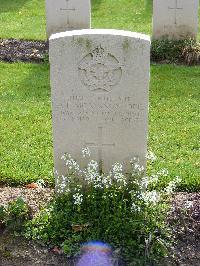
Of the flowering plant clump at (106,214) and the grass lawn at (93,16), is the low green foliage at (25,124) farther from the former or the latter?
the grass lawn at (93,16)

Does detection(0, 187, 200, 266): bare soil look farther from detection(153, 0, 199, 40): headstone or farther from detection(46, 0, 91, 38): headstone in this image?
detection(46, 0, 91, 38): headstone

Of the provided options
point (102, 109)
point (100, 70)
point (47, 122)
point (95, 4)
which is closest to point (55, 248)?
point (102, 109)

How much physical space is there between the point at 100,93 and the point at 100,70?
21 cm

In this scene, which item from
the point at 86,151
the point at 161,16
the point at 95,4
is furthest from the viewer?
the point at 95,4

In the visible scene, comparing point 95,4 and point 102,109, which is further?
point 95,4

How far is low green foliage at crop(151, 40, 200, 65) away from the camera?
33.2ft

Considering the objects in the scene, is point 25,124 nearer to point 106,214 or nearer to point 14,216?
point 14,216

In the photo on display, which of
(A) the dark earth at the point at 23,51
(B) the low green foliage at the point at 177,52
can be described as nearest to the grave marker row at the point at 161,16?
(B) the low green foliage at the point at 177,52

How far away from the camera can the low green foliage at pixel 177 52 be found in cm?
1011

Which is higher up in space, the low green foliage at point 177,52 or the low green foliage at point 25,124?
the low green foliage at point 177,52

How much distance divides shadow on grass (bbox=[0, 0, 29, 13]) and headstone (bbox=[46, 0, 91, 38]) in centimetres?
415

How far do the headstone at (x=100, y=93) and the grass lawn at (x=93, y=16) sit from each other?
7.11 metres

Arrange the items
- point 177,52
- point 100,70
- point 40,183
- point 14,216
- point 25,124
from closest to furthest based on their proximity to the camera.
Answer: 1. point 100,70
2. point 14,216
3. point 40,183
4. point 25,124
5. point 177,52

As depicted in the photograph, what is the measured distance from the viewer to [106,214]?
4.93 meters
